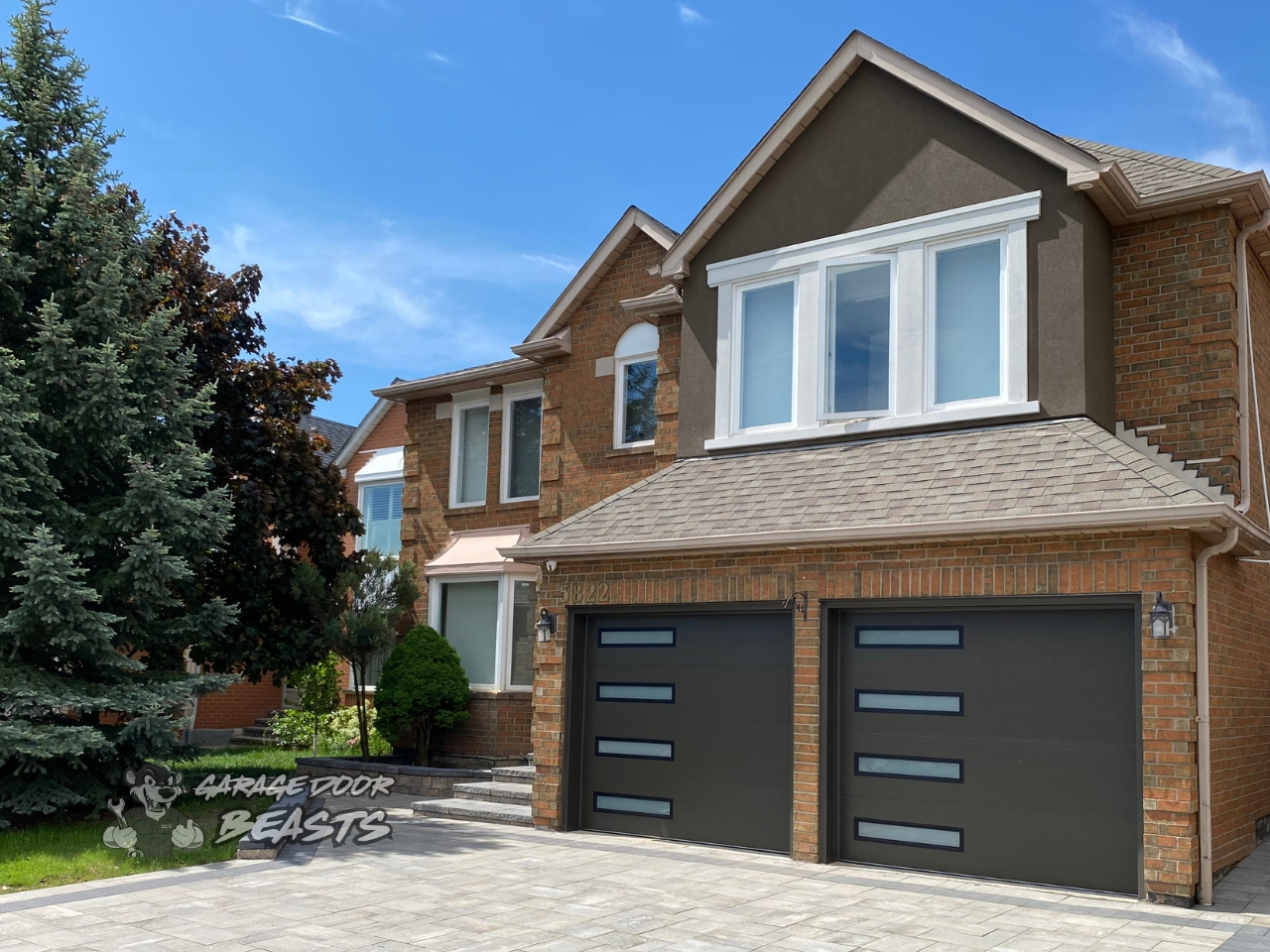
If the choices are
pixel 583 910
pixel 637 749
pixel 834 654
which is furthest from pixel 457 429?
pixel 583 910

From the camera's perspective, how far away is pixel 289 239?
61.9ft

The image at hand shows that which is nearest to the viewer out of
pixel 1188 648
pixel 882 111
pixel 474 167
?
pixel 1188 648

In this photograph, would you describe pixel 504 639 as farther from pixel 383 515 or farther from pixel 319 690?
pixel 383 515

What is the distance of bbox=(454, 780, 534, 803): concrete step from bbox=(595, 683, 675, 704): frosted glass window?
237cm

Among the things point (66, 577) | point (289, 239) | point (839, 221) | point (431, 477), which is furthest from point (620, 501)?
point (289, 239)

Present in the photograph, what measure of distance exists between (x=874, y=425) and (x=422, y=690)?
27.7 feet

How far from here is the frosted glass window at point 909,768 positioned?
9867 millimetres

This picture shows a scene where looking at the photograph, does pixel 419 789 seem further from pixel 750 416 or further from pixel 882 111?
pixel 882 111

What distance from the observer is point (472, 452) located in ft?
63.2

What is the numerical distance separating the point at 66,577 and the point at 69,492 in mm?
1629

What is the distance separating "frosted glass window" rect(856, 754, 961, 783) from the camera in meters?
9.87

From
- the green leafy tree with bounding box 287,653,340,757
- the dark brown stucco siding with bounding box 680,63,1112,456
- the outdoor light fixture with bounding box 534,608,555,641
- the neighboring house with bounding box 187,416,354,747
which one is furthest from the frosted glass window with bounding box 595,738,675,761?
the neighboring house with bounding box 187,416,354,747

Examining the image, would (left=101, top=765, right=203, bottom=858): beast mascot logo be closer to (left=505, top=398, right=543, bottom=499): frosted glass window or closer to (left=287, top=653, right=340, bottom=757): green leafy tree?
(left=505, top=398, right=543, bottom=499): frosted glass window

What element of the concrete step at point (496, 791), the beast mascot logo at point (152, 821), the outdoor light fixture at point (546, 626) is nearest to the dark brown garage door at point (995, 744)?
the outdoor light fixture at point (546, 626)
